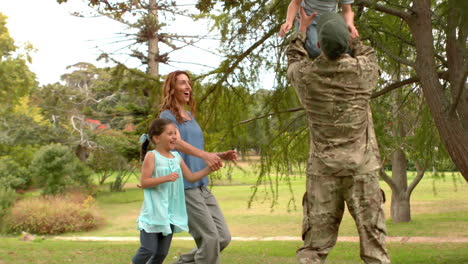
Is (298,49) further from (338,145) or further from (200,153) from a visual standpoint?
(200,153)

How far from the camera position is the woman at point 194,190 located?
12.1 ft

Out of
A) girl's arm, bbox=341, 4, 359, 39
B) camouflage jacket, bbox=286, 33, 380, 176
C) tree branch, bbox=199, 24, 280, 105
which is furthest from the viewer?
tree branch, bbox=199, 24, 280, 105

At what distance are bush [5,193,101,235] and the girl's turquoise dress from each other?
18.7 m

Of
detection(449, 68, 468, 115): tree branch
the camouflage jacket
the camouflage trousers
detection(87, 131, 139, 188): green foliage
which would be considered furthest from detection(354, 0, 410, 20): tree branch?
detection(87, 131, 139, 188): green foliage

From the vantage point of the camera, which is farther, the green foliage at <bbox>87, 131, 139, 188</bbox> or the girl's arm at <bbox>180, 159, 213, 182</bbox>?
the green foliage at <bbox>87, 131, 139, 188</bbox>

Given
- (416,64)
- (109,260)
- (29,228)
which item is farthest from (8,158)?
(416,64)

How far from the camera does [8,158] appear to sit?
96.3 ft

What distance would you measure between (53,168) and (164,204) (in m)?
26.1

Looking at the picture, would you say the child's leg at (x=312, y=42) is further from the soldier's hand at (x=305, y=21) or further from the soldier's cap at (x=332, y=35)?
the soldier's cap at (x=332, y=35)

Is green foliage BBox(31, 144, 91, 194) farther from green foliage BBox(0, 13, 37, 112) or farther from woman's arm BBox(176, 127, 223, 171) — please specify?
woman's arm BBox(176, 127, 223, 171)

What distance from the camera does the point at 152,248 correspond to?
3.64 metres

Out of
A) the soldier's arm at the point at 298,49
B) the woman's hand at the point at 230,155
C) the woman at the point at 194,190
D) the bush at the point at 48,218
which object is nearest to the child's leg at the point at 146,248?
the woman at the point at 194,190

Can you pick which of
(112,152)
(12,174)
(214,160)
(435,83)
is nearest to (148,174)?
(214,160)

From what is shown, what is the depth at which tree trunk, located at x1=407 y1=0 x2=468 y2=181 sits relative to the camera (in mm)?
5449
